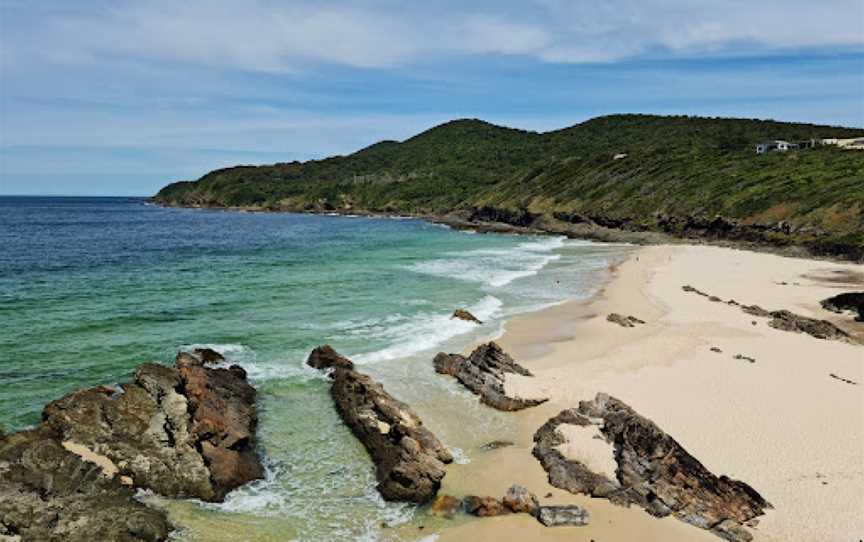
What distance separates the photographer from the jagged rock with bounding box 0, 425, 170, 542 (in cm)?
1219

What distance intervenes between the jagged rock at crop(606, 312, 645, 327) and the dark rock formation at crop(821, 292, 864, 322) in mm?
12277

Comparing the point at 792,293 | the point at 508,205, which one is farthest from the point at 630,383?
the point at 508,205

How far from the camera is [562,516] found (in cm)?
1375

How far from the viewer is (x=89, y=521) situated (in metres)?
12.6

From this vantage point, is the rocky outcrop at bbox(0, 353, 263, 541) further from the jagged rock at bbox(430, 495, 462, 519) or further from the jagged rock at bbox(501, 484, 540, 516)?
the jagged rock at bbox(501, 484, 540, 516)

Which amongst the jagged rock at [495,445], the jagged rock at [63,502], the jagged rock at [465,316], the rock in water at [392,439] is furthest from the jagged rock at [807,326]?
the jagged rock at [63,502]

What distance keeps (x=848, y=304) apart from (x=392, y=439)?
3084cm

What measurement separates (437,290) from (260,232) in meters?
65.7

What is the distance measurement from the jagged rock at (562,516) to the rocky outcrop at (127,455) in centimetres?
774

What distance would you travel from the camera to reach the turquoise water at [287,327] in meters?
15.2

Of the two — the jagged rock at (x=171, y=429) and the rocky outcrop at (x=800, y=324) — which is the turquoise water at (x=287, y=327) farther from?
the rocky outcrop at (x=800, y=324)

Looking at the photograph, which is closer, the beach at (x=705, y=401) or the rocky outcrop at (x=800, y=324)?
the beach at (x=705, y=401)

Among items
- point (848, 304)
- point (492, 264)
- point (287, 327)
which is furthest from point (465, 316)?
point (492, 264)

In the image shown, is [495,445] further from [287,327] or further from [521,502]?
[287,327]
